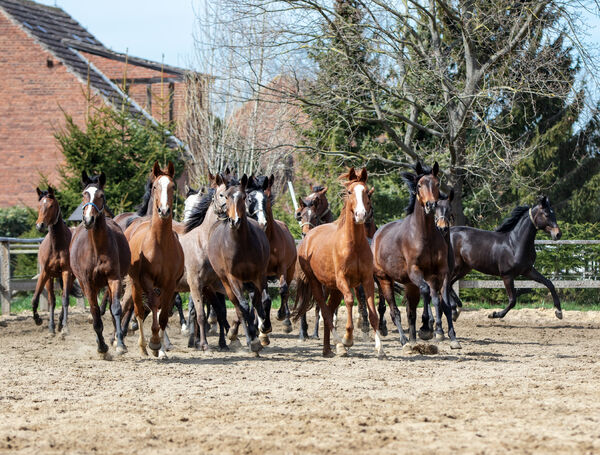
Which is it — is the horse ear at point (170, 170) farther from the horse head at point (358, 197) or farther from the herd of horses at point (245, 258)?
the horse head at point (358, 197)

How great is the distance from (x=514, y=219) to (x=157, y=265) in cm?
849

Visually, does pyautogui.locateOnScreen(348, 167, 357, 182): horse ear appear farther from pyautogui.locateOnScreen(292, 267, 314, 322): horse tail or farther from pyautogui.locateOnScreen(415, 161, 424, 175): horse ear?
pyautogui.locateOnScreen(292, 267, 314, 322): horse tail

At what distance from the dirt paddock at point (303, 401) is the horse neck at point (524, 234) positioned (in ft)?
14.6

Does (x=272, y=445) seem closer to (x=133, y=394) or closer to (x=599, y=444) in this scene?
(x=599, y=444)

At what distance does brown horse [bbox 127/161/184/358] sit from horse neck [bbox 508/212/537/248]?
25.5ft

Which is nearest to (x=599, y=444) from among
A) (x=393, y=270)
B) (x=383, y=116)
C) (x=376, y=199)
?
(x=393, y=270)

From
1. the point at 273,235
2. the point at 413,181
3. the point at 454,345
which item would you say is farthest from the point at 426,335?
the point at 273,235

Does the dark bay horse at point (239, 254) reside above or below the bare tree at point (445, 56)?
below

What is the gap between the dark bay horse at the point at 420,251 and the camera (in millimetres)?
11023

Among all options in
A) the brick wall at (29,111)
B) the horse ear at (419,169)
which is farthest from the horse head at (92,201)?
the brick wall at (29,111)

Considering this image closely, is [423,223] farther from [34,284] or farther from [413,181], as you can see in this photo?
[34,284]

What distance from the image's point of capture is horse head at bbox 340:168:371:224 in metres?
9.59

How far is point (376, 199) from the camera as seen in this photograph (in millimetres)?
23234

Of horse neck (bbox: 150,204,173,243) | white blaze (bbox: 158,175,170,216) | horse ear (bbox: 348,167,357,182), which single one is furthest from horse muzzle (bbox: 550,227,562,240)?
white blaze (bbox: 158,175,170,216)
